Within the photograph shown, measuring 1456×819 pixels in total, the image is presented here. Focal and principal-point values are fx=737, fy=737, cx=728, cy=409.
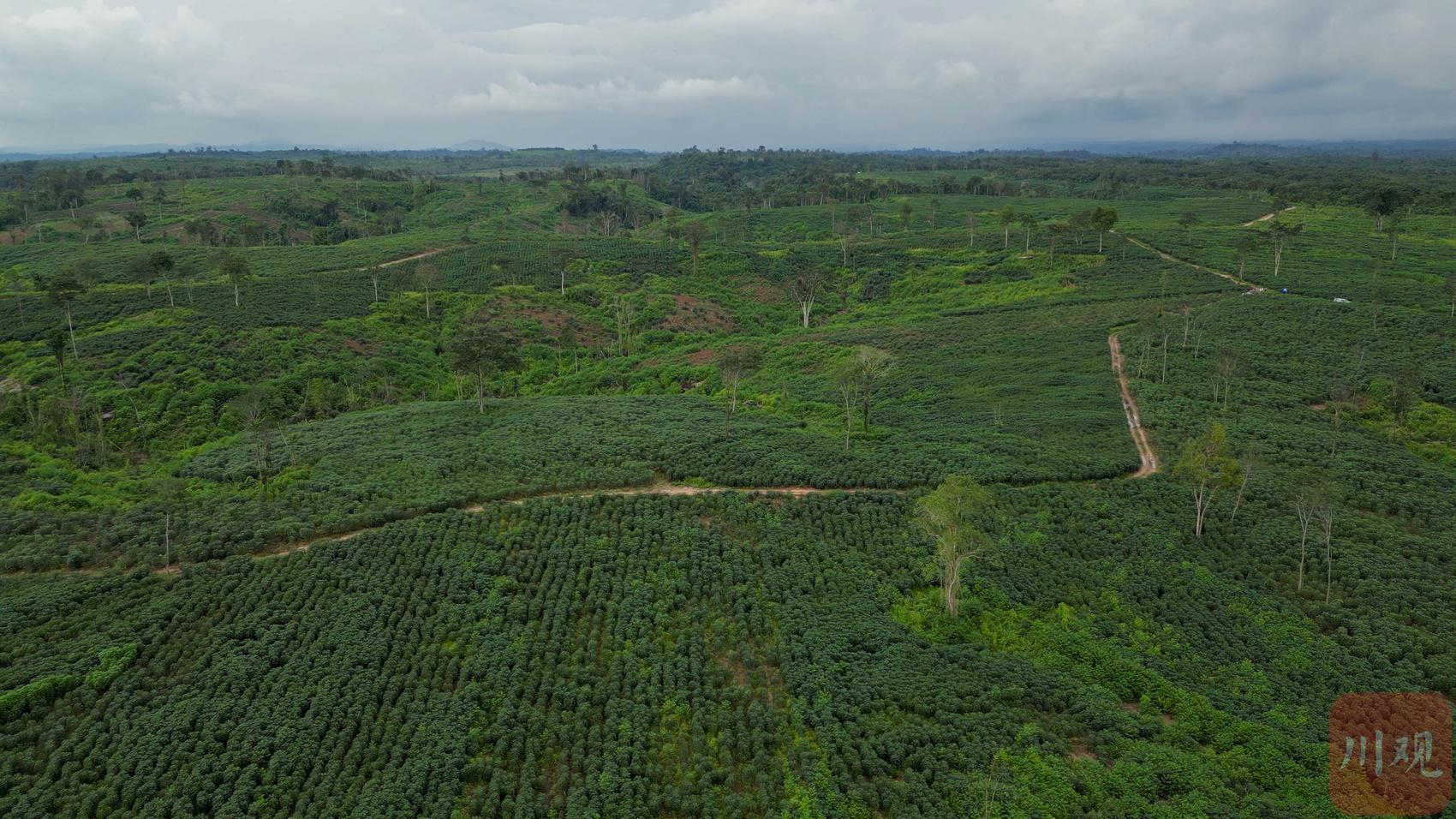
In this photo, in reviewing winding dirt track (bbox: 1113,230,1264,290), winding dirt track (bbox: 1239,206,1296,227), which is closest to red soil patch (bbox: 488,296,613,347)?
winding dirt track (bbox: 1113,230,1264,290)

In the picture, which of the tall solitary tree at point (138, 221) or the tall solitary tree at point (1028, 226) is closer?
the tall solitary tree at point (1028, 226)

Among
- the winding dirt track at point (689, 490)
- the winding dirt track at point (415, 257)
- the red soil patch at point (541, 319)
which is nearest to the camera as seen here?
the winding dirt track at point (689, 490)

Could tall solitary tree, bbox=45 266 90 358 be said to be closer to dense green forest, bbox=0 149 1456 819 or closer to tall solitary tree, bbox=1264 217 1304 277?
dense green forest, bbox=0 149 1456 819

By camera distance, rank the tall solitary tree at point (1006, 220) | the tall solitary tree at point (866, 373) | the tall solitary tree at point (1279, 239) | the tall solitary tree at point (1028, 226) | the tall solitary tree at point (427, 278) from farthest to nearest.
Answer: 1. the tall solitary tree at point (1028, 226)
2. the tall solitary tree at point (1006, 220)
3. the tall solitary tree at point (1279, 239)
4. the tall solitary tree at point (427, 278)
5. the tall solitary tree at point (866, 373)

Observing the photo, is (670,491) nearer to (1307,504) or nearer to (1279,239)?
(1307,504)

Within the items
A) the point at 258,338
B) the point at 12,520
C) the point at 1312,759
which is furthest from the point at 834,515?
the point at 258,338

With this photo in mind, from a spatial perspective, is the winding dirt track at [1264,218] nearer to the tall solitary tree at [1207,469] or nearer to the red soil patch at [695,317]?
the red soil patch at [695,317]

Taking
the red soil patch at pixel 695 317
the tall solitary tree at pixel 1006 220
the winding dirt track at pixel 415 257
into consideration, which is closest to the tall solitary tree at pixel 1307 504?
the red soil patch at pixel 695 317
